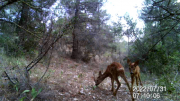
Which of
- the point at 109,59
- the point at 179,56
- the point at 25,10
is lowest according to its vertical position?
the point at 109,59

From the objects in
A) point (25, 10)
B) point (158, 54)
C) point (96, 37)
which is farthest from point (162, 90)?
point (96, 37)

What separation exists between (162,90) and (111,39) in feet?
35.7

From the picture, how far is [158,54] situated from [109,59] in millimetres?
6667

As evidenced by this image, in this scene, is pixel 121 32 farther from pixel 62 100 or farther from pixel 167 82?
pixel 62 100

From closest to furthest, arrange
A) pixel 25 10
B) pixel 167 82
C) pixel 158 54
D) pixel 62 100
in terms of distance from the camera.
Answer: pixel 62 100 → pixel 167 82 → pixel 25 10 → pixel 158 54

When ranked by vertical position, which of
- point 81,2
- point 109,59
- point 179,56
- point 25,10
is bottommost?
point 109,59

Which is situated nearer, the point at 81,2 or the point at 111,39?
the point at 81,2

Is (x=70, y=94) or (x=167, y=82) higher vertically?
(x=167, y=82)

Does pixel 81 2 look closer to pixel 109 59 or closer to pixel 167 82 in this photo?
pixel 109 59

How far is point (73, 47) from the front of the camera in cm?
Result: 1412

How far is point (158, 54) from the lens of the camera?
9859 millimetres

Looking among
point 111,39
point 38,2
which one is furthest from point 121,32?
point 38,2

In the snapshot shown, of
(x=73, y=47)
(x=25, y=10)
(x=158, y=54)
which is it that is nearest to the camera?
(x=25, y=10)

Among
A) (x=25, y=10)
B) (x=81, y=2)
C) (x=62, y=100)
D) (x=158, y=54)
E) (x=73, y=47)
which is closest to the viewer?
(x=62, y=100)
